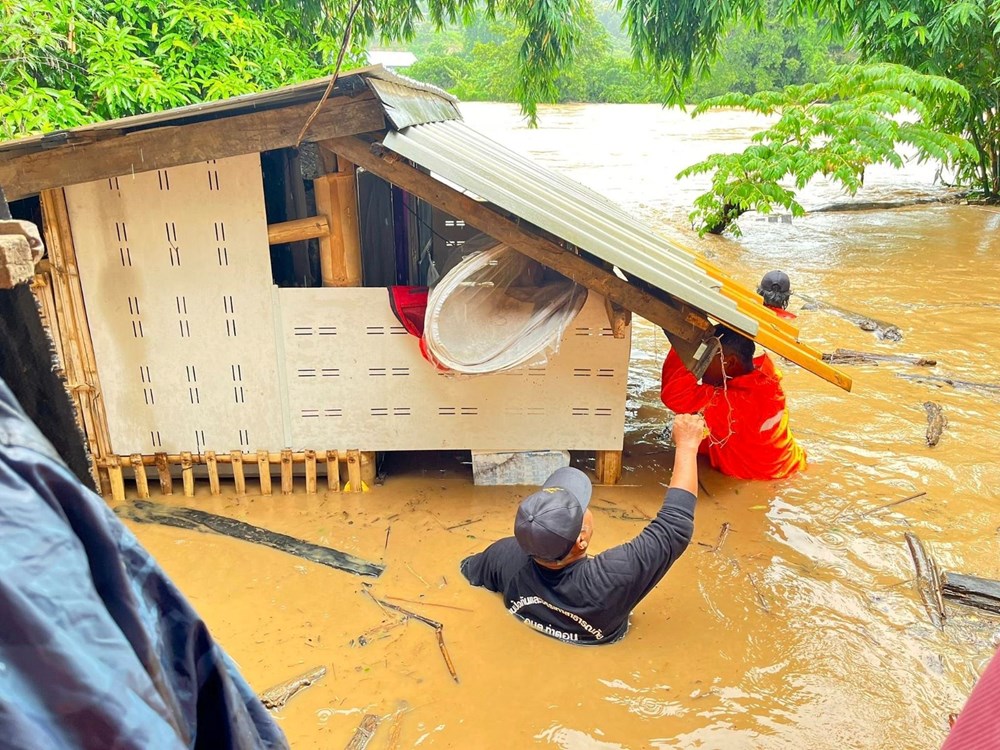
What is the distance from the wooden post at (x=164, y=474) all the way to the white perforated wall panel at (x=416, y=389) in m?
0.79

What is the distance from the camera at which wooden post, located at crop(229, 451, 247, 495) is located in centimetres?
452

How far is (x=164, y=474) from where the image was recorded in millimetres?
4527

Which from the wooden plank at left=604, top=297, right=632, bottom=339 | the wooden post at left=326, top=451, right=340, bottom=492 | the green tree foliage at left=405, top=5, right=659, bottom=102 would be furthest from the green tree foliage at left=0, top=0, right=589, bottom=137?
the green tree foliage at left=405, top=5, right=659, bottom=102


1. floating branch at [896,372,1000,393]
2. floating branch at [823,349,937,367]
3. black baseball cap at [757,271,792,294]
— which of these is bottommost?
floating branch at [896,372,1000,393]

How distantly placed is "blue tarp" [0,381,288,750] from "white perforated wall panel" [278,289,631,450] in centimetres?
338

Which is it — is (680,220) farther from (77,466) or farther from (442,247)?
(77,466)

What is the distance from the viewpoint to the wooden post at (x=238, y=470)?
4.52 m

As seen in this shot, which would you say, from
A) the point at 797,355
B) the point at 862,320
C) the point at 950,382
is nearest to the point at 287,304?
Result: the point at 797,355

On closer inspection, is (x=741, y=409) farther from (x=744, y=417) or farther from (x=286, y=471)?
(x=286, y=471)

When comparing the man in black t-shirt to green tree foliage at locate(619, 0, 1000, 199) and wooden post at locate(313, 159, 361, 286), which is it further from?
green tree foliage at locate(619, 0, 1000, 199)

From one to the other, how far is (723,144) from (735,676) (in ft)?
74.4

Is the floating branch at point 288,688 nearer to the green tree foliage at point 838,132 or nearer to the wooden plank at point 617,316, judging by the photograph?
the wooden plank at point 617,316

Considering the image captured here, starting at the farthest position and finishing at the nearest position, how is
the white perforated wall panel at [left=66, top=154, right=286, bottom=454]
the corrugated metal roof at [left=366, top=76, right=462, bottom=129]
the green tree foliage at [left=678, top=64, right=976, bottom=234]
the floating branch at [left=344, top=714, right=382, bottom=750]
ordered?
the green tree foliage at [left=678, top=64, right=976, bottom=234] < the white perforated wall panel at [left=66, top=154, right=286, bottom=454] < the corrugated metal roof at [left=366, top=76, right=462, bottom=129] < the floating branch at [left=344, top=714, right=382, bottom=750]

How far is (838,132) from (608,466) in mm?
7387
